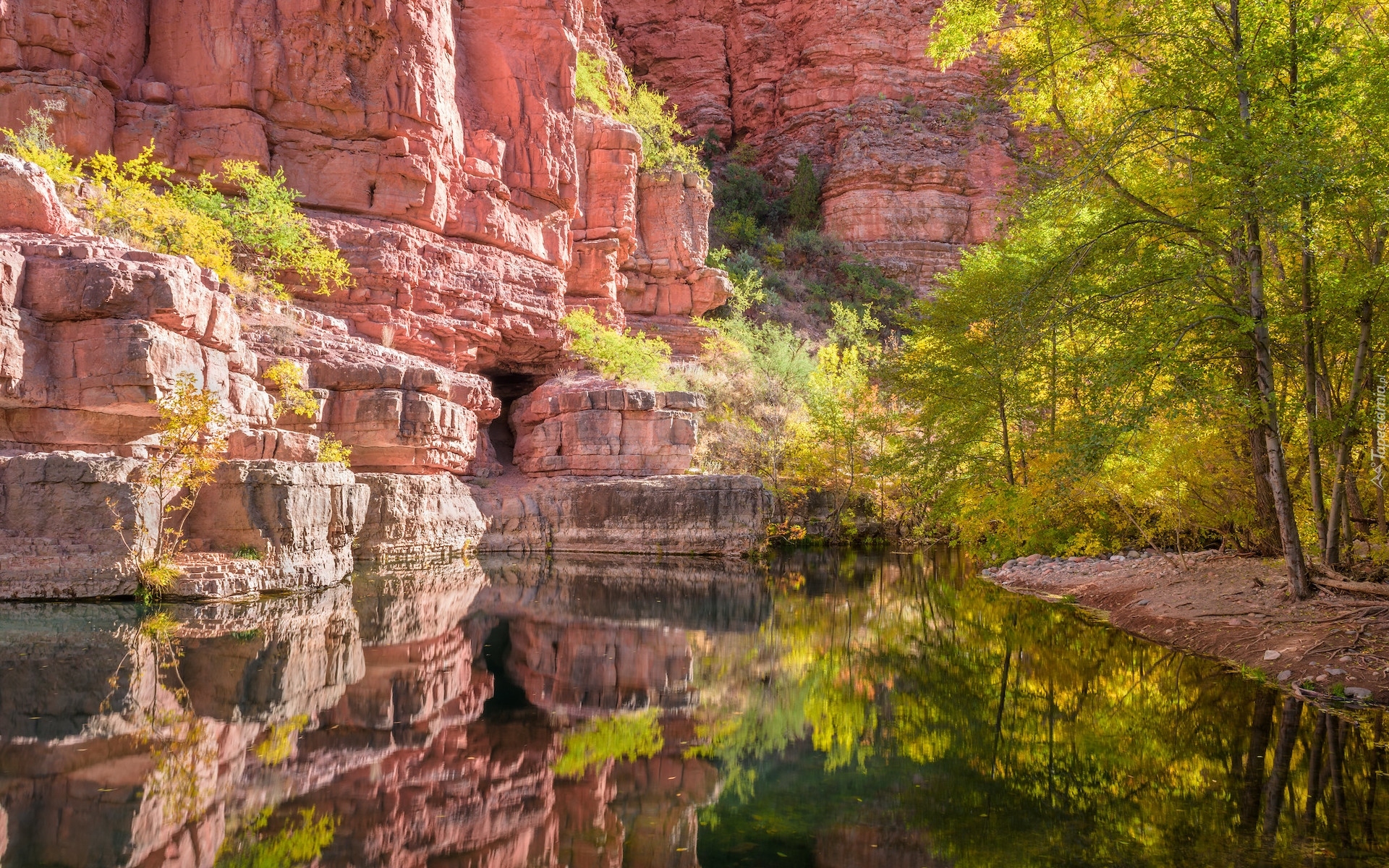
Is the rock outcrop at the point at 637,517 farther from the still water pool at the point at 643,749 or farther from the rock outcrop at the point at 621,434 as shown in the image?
the still water pool at the point at 643,749

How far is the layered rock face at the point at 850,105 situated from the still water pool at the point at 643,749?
143 ft

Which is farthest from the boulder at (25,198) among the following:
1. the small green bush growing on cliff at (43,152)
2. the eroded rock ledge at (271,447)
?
the small green bush growing on cliff at (43,152)

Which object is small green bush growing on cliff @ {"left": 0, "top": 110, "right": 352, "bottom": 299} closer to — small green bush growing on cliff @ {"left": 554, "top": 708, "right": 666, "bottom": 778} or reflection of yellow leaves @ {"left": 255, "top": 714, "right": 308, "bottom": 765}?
reflection of yellow leaves @ {"left": 255, "top": 714, "right": 308, "bottom": 765}

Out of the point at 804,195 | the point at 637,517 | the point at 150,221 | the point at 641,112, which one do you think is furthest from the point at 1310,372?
the point at 804,195

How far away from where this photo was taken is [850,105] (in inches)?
2183

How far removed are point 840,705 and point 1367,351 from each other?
7.09 m

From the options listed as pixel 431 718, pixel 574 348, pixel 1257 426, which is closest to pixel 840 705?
pixel 431 718

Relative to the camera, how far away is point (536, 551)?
25125 millimetres

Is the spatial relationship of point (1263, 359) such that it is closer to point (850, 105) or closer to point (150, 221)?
point (150, 221)

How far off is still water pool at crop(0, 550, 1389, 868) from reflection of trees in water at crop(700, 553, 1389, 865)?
32 mm

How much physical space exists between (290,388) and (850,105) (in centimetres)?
4510

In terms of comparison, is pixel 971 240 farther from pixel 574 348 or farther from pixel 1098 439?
pixel 1098 439

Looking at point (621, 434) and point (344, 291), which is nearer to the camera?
point (344, 291)

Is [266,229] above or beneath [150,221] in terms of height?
above
